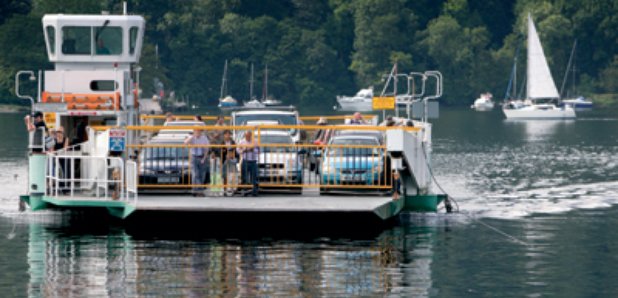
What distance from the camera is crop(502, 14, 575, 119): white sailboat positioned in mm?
141375

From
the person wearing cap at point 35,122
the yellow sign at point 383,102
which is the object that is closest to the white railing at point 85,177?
the person wearing cap at point 35,122

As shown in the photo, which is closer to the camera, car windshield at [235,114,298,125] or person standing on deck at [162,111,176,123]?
person standing on deck at [162,111,176,123]

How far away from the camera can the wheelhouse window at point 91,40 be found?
4075cm

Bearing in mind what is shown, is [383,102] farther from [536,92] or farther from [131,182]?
[536,92]

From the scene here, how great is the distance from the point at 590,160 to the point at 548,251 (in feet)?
113

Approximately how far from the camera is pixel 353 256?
1146 inches

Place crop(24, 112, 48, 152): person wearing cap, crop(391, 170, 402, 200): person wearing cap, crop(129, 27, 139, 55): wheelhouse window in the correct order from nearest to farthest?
crop(391, 170, 402, 200): person wearing cap → crop(24, 112, 48, 152): person wearing cap → crop(129, 27, 139, 55): wheelhouse window

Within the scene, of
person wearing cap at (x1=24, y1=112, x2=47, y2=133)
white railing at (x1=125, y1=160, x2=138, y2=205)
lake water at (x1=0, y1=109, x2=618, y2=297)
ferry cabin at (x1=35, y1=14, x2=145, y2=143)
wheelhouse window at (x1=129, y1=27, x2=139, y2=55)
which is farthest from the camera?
wheelhouse window at (x1=129, y1=27, x2=139, y2=55)

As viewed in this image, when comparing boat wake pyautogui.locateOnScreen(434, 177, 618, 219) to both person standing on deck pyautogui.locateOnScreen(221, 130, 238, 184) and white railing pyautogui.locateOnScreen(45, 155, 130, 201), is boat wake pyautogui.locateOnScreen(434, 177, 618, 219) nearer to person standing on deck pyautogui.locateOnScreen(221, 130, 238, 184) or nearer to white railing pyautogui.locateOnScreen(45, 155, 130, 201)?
person standing on deck pyautogui.locateOnScreen(221, 130, 238, 184)

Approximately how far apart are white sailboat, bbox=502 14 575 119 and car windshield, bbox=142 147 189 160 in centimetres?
10836

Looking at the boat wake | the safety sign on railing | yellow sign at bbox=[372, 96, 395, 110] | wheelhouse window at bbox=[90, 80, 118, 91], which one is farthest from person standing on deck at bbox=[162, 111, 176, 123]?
the safety sign on railing

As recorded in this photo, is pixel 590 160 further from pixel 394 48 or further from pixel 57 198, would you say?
pixel 394 48

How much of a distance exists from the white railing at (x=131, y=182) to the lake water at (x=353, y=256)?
0.90m

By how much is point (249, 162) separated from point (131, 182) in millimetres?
2831
